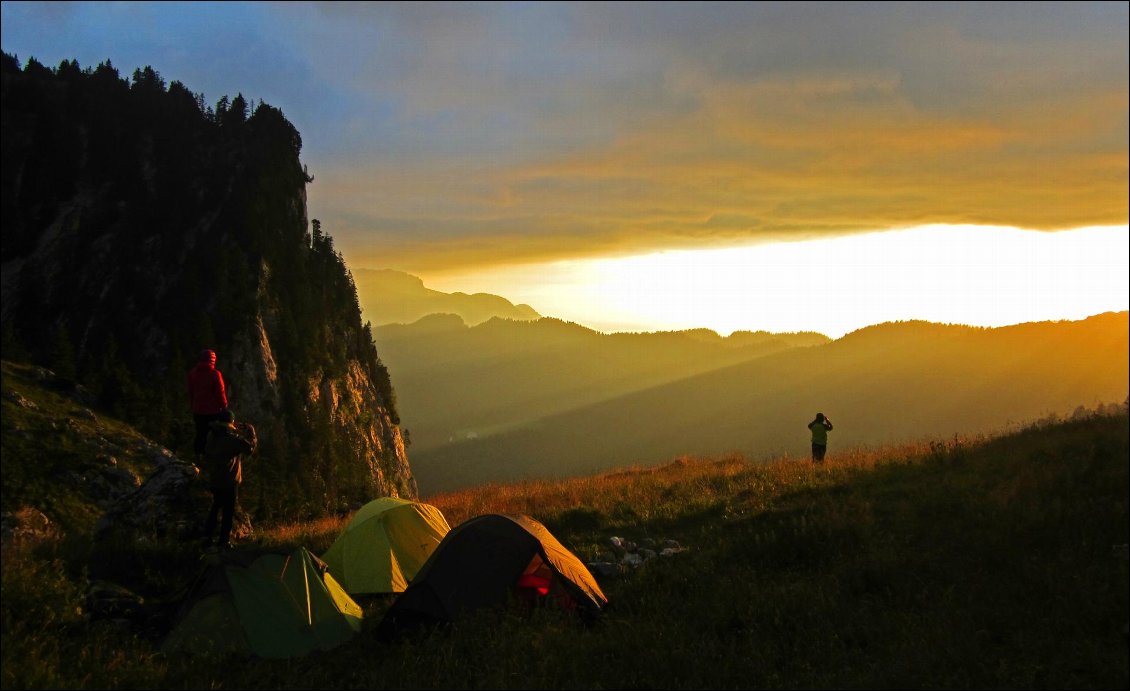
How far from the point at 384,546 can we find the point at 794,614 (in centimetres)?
677

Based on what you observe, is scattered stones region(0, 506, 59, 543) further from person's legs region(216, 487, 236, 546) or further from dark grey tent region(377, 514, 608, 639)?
dark grey tent region(377, 514, 608, 639)

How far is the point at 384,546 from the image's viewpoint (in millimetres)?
11453

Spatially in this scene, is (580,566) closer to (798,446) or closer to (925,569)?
(925,569)

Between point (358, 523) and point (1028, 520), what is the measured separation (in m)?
10.7

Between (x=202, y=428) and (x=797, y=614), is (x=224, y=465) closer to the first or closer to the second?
(x=202, y=428)

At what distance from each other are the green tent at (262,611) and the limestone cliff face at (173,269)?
25522mm

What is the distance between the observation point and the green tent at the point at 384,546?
433 inches

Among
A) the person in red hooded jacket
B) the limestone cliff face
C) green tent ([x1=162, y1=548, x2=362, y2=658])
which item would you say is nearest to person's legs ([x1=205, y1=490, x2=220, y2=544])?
the person in red hooded jacket

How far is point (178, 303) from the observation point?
48469 millimetres

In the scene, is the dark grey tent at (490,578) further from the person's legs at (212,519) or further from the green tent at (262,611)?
the person's legs at (212,519)

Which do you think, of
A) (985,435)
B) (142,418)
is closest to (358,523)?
(985,435)

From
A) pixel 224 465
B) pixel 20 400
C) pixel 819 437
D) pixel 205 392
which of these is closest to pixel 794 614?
pixel 224 465

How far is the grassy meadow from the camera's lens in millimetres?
6926

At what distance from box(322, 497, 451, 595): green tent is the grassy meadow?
1.70ft
